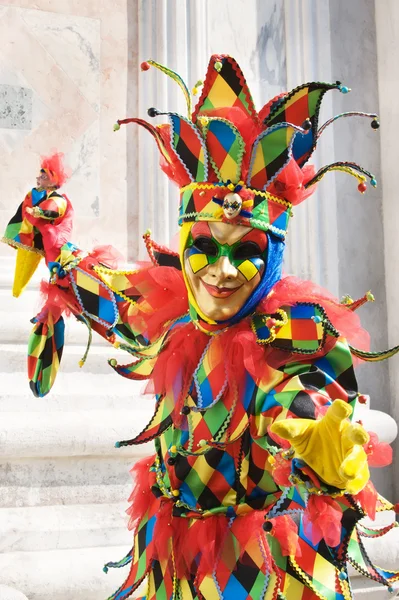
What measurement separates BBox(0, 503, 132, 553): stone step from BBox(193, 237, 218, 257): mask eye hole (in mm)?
725

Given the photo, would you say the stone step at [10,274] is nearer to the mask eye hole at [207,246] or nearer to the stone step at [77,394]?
the stone step at [77,394]

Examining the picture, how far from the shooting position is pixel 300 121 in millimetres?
1154

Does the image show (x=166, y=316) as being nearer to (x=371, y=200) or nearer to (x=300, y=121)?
(x=300, y=121)

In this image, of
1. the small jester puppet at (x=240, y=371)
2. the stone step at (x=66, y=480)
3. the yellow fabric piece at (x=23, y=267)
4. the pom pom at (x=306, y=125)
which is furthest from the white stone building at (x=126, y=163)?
the pom pom at (x=306, y=125)

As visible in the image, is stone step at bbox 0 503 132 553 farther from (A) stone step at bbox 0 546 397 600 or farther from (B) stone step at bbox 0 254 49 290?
(B) stone step at bbox 0 254 49 290

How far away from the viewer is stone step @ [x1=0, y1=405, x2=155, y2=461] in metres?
1.69

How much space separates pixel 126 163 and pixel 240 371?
1.12 metres

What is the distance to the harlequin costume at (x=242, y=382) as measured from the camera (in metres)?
1.10

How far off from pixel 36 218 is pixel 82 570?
627 mm

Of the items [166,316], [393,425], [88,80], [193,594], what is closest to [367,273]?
[393,425]

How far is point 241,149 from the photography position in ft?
3.80

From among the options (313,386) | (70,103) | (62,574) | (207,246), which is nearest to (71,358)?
(62,574)

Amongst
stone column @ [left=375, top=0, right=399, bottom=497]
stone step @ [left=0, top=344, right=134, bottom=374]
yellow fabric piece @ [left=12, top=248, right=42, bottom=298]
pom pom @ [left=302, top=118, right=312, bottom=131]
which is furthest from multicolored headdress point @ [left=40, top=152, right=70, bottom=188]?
stone column @ [left=375, top=0, right=399, bottom=497]

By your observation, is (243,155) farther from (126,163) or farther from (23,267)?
(126,163)
